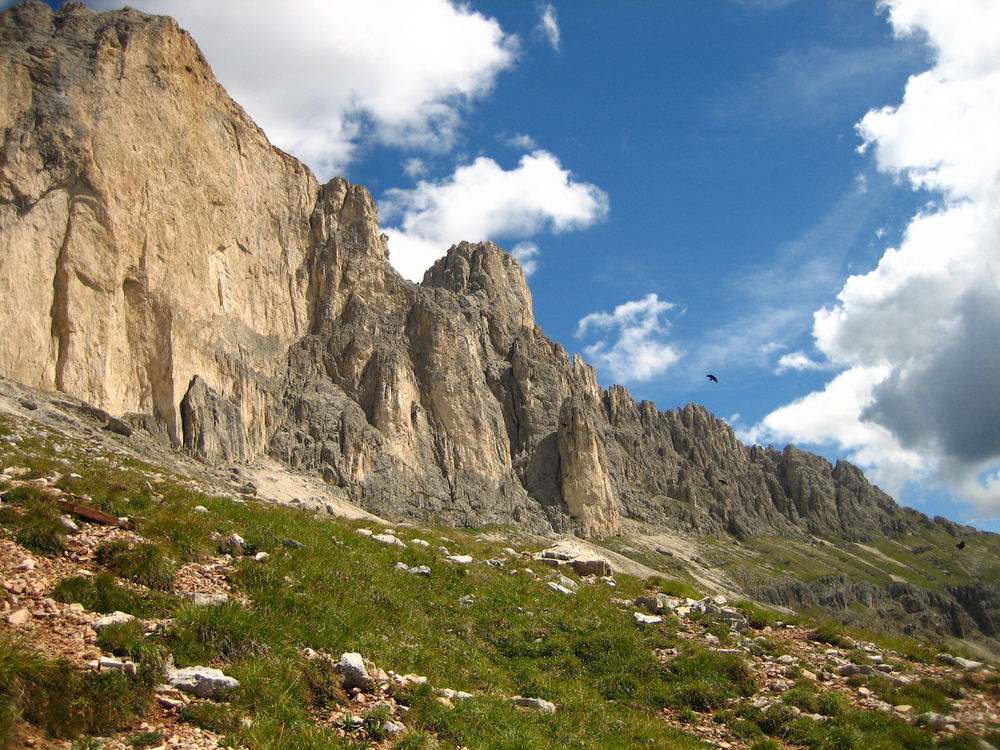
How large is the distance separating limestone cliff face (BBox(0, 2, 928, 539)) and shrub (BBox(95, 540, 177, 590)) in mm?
53504

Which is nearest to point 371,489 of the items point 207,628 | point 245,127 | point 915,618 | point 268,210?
point 268,210

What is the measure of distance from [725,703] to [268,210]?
348 feet

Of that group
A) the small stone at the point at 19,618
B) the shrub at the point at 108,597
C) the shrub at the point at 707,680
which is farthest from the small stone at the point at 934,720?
the small stone at the point at 19,618

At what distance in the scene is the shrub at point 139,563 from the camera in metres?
10.6

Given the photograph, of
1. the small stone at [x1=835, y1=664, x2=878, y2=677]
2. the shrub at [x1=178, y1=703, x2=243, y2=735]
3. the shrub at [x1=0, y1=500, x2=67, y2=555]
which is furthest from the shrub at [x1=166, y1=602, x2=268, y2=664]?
the small stone at [x1=835, y1=664, x2=878, y2=677]

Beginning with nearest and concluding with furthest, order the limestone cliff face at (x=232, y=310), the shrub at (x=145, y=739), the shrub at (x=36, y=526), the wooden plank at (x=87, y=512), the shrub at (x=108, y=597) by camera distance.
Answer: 1. the shrub at (x=145, y=739)
2. the shrub at (x=108, y=597)
3. the shrub at (x=36, y=526)
4. the wooden plank at (x=87, y=512)
5. the limestone cliff face at (x=232, y=310)

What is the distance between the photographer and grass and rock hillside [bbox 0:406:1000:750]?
8.13 meters

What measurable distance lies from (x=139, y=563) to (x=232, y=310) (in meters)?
85.2

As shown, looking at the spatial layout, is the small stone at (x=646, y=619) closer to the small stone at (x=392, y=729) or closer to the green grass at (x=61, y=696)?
the small stone at (x=392, y=729)

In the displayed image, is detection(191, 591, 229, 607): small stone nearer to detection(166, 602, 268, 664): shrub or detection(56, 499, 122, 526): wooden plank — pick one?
detection(166, 602, 268, 664): shrub

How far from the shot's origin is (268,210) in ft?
350

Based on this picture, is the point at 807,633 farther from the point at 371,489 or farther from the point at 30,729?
the point at 371,489

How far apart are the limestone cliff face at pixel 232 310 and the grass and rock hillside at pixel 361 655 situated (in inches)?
2053

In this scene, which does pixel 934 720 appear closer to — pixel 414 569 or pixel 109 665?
pixel 414 569
